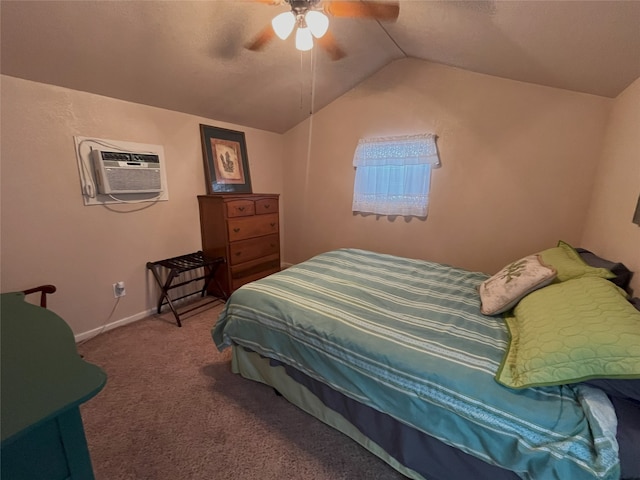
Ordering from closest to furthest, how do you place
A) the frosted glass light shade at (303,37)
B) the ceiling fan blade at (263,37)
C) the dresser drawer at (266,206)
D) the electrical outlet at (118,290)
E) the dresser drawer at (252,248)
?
the frosted glass light shade at (303,37) < the ceiling fan blade at (263,37) < the electrical outlet at (118,290) < the dresser drawer at (252,248) < the dresser drawer at (266,206)

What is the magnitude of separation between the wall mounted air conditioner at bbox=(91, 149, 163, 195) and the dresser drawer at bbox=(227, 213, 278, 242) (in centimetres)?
73

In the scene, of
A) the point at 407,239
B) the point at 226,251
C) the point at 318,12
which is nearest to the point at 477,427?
the point at 318,12

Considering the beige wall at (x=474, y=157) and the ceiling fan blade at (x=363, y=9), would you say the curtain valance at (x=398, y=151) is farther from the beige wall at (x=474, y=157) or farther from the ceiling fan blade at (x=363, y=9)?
the ceiling fan blade at (x=363, y=9)

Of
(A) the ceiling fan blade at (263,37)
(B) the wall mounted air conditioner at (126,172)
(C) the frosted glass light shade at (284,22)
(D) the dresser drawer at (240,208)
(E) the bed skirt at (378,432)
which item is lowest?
(E) the bed skirt at (378,432)

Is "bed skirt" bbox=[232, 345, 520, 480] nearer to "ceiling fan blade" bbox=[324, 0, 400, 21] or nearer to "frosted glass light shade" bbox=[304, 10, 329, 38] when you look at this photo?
"frosted glass light shade" bbox=[304, 10, 329, 38]

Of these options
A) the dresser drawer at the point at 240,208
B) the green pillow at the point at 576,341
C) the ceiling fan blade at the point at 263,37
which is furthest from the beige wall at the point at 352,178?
the ceiling fan blade at the point at 263,37

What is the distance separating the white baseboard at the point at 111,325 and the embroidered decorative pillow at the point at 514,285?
9.11ft

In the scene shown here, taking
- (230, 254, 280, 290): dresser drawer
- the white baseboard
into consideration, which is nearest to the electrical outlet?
the white baseboard

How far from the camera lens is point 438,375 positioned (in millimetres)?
1029

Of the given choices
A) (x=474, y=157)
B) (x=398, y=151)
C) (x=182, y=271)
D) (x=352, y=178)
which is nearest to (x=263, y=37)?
(x=398, y=151)

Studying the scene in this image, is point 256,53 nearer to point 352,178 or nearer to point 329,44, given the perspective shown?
point 329,44

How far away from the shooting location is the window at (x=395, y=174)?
2.82 meters

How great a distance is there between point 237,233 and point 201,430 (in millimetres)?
1790

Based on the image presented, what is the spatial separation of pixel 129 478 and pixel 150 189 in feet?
6.68
